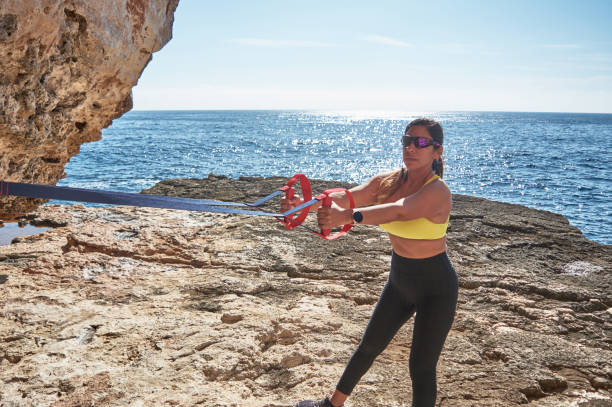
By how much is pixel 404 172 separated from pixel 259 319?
1983 millimetres

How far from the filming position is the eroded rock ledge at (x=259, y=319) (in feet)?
9.68

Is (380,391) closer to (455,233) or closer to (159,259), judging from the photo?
(159,259)

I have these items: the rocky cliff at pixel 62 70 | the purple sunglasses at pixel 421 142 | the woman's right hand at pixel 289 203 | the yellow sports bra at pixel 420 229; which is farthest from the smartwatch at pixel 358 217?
the rocky cliff at pixel 62 70

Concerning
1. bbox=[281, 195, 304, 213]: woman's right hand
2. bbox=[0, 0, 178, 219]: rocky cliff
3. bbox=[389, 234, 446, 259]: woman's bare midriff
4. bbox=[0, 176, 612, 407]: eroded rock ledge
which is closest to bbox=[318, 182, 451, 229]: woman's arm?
bbox=[389, 234, 446, 259]: woman's bare midriff

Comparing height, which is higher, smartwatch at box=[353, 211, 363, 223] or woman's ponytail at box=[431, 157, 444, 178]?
woman's ponytail at box=[431, 157, 444, 178]

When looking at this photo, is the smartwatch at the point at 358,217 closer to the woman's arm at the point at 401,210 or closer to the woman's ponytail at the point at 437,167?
the woman's arm at the point at 401,210

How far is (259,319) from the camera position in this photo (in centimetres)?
376

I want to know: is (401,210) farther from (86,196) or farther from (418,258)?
(86,196)

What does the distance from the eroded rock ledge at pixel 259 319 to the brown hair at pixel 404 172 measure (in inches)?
56.2

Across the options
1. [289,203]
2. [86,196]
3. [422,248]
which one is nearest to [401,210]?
[422,248]

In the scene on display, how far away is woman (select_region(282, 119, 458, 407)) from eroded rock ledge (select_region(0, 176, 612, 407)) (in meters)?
0.70

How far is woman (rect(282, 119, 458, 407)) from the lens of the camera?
7.11ft

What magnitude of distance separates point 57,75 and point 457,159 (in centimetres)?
4052

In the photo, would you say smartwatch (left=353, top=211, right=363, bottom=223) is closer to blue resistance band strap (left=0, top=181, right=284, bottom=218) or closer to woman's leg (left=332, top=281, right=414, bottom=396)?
woman's leg (left=332, top=281, right=414, bottom=396)
